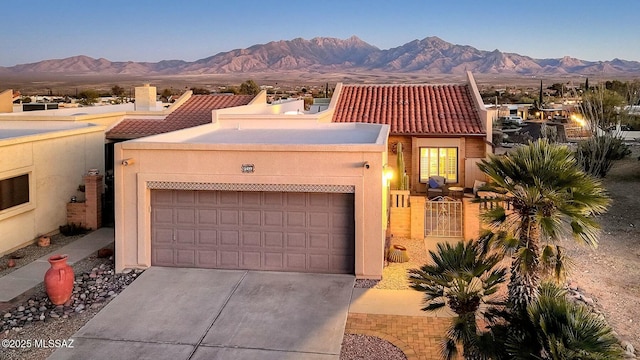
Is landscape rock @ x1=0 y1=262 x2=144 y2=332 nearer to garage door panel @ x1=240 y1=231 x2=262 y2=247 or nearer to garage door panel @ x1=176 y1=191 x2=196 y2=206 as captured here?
garage door panel @ x1=176 y1=191 x2=196 y2=206

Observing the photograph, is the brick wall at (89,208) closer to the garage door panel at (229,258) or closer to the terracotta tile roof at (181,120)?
the terracotta tile roof at (181,120)

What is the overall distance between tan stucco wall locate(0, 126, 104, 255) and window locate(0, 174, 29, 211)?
0.15 metres

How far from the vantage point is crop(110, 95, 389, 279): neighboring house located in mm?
13094

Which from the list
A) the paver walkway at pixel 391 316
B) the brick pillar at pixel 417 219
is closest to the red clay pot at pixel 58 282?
the paver walkway at pixel 391 316

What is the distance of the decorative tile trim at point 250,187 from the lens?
43.1 ft

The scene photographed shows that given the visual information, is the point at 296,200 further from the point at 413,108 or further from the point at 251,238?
the point at 413,108

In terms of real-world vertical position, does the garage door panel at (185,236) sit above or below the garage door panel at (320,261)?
above

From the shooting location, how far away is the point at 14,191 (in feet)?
52.3

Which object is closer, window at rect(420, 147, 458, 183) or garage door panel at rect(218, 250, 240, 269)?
garage door panel at rect(218, 250, 240, 269)

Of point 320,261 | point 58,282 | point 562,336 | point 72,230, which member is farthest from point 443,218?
point 72,230

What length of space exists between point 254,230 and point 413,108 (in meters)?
13.8

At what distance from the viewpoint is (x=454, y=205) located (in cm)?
1753

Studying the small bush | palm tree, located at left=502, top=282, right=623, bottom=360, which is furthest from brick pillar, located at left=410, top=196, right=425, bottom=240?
the small bush

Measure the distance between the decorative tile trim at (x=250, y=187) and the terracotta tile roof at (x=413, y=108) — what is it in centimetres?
1005
